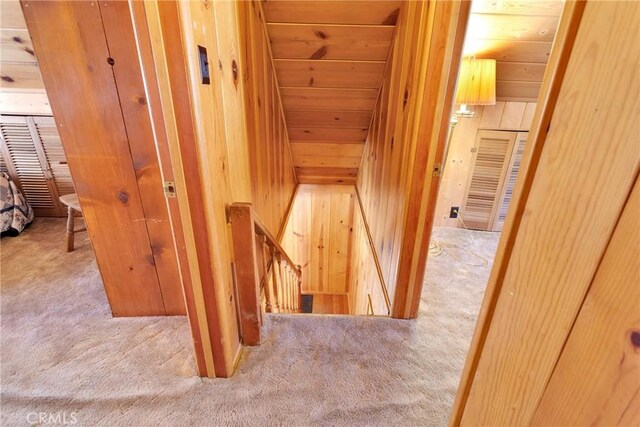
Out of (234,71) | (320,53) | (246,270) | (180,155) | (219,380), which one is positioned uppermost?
(320,53)

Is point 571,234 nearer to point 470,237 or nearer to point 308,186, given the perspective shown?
point 470,237

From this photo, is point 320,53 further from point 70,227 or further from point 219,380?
point 70,227

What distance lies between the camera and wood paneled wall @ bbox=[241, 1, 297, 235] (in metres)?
1.53

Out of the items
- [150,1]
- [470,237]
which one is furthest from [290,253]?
[150,1]

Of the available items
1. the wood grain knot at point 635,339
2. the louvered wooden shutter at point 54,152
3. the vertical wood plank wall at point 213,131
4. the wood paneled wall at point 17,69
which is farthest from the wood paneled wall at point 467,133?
the louvered wooden shutter at point 54,152

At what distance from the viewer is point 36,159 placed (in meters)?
2.82

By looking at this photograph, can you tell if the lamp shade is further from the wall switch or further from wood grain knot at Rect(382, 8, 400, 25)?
the wall switch

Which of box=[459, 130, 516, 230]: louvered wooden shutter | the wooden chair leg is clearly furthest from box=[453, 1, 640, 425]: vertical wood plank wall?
the wooden chair leg

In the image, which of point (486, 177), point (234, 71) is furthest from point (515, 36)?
point (234, 71)

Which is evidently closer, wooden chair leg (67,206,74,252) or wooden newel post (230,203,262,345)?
wooden newel post (230,203,262,345)

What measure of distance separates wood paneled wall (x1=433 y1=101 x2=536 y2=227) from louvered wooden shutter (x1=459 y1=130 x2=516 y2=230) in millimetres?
57

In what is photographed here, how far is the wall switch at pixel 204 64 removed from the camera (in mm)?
944

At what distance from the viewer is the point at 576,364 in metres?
0.45

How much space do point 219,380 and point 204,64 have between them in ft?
4.27
